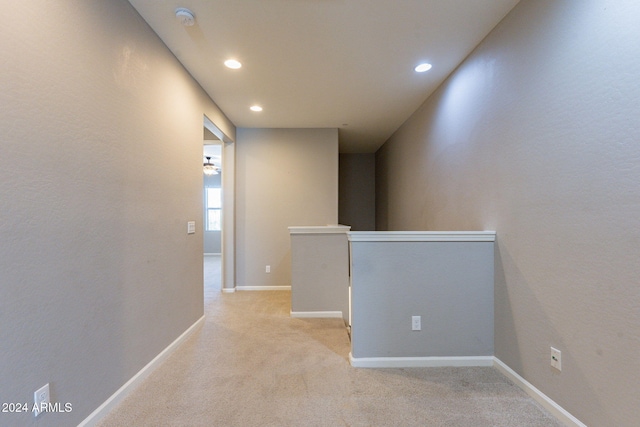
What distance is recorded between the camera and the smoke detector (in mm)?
2068

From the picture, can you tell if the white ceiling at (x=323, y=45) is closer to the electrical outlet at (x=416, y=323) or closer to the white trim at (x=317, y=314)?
the electrical outlet at (x=416, y=323)

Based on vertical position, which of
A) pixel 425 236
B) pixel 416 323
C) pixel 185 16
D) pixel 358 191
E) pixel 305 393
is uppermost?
pixel 185 16

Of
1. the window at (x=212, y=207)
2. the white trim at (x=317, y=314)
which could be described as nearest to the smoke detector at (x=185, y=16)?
the white trim at (x=317, y=314)

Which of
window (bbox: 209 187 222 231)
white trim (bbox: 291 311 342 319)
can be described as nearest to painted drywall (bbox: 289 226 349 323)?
white trim (bbox: 291 311 342 319)

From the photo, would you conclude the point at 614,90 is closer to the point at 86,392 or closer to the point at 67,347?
the point at 67,347

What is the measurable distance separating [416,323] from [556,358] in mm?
867

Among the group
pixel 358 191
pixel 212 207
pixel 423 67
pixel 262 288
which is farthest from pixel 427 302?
pixel 212 207

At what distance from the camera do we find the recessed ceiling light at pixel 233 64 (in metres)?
2.74

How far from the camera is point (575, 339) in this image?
161 cm

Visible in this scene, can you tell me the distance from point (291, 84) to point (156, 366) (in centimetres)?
292

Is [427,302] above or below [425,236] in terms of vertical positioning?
below

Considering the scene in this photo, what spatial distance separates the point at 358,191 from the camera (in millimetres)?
7004

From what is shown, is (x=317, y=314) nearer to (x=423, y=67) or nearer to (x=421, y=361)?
(x=421, y=361)

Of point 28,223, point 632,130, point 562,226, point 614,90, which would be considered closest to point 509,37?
point 614,90
